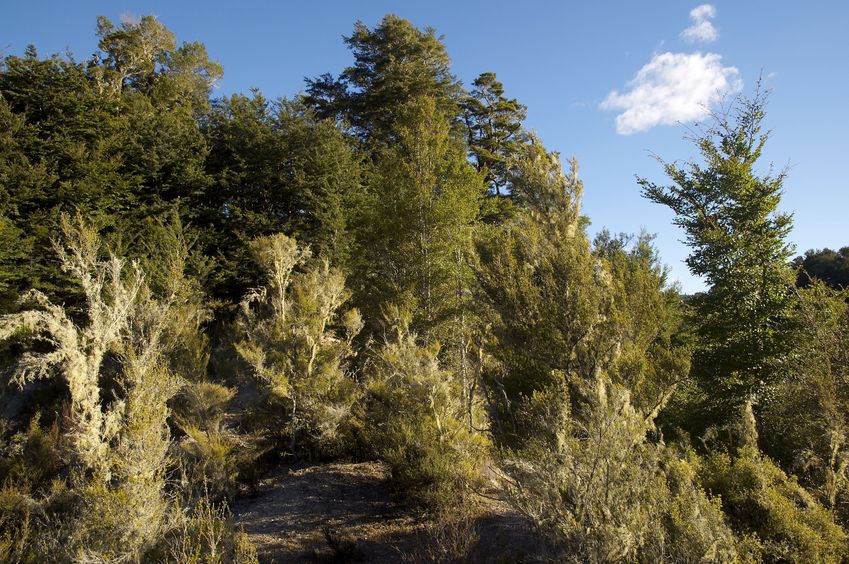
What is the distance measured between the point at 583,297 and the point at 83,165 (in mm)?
16528

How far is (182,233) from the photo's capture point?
1675 cm

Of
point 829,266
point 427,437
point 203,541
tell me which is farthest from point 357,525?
point 829,266

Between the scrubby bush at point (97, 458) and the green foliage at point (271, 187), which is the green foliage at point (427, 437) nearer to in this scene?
the scrubby bush at point (97, 458)

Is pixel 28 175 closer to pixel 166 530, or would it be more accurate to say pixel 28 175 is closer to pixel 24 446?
pixel 24 446

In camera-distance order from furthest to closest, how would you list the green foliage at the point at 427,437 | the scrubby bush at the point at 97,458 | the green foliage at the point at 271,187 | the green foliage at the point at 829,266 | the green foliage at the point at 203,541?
the green foliage at the point at 829,266
the green foliage at the point at 271,187
the green foliage at the point at 427,437
the scrubby bush at the point at 97,458
the green foliage at the point at 203,541

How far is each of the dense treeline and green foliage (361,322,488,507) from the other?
6 cm

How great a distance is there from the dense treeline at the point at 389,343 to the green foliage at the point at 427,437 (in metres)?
0.06

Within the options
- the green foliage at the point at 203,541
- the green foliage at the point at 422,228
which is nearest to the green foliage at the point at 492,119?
the green foliage at the point at 422,228

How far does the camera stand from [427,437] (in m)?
8.54

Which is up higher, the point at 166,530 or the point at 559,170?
the point at 559,170

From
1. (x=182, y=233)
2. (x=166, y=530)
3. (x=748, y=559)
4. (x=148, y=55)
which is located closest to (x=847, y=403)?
(x=748, y=559)

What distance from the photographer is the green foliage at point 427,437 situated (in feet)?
27.6

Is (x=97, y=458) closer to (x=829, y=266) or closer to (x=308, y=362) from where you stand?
(x=308, y=362)

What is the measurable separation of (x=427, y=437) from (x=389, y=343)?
2.33 metres
